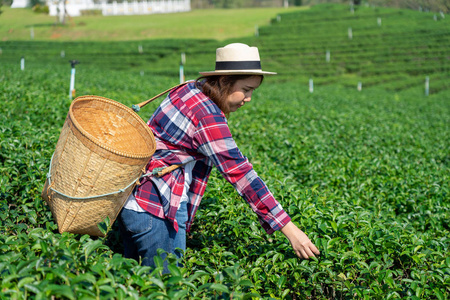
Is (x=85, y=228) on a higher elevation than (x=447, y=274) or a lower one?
higher

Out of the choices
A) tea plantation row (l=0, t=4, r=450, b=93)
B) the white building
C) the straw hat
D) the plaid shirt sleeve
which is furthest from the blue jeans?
the white building

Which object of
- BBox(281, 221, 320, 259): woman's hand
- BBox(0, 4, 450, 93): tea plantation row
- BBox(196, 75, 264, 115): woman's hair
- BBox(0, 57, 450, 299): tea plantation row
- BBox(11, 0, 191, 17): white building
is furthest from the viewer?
BBox(11, 0, 191, 17): white building

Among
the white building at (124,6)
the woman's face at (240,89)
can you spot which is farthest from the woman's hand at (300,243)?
the white building at (124,6)

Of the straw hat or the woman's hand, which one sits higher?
the straw hat

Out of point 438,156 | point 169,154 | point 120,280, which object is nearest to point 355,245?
point 169,154

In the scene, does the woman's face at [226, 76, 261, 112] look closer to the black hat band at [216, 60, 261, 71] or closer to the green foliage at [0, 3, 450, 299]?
the black hat band at [216, 60, 261, 71]

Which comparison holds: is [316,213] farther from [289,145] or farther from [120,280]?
[289,145]

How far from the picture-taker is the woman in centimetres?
232

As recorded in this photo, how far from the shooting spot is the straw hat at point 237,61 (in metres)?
2.37

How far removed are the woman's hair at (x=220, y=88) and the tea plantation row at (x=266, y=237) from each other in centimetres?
93

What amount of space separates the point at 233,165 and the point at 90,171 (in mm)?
733

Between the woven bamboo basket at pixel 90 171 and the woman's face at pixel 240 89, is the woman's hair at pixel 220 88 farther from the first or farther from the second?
the woven bamboo basket at pixel 90 171

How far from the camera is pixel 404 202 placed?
4.76 m

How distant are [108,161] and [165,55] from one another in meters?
35.9
